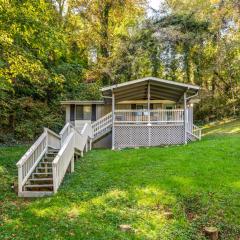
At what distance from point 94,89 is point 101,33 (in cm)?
880

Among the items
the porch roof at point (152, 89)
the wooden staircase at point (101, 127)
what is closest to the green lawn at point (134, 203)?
the porch roof at point (152, 89)

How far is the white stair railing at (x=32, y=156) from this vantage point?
26.7 ft

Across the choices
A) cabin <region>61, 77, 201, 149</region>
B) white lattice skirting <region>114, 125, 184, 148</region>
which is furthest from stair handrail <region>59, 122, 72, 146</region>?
white lattice skirting <region>114, 125, 184, 148</region>

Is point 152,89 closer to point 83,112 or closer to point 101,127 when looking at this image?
point 101,127

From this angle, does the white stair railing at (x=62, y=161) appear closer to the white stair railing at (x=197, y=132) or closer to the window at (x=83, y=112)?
the white stair railing at (x=197, y=132)

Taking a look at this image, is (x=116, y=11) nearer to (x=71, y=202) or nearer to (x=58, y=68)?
(x=58, y=68)

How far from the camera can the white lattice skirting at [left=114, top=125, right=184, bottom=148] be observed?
17.2 meters

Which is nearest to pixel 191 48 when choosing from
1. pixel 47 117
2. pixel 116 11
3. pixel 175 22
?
pixel 175 22

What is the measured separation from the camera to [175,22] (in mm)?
29969

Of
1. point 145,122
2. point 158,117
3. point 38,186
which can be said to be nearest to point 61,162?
point 38,186

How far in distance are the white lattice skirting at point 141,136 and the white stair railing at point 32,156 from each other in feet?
17.5

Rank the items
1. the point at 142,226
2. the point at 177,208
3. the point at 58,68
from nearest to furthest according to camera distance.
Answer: the point at 142,226
the point at 177,208
the point at 58,68

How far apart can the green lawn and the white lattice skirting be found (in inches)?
224

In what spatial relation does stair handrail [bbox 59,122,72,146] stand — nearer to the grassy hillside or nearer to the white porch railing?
the white porch railing
